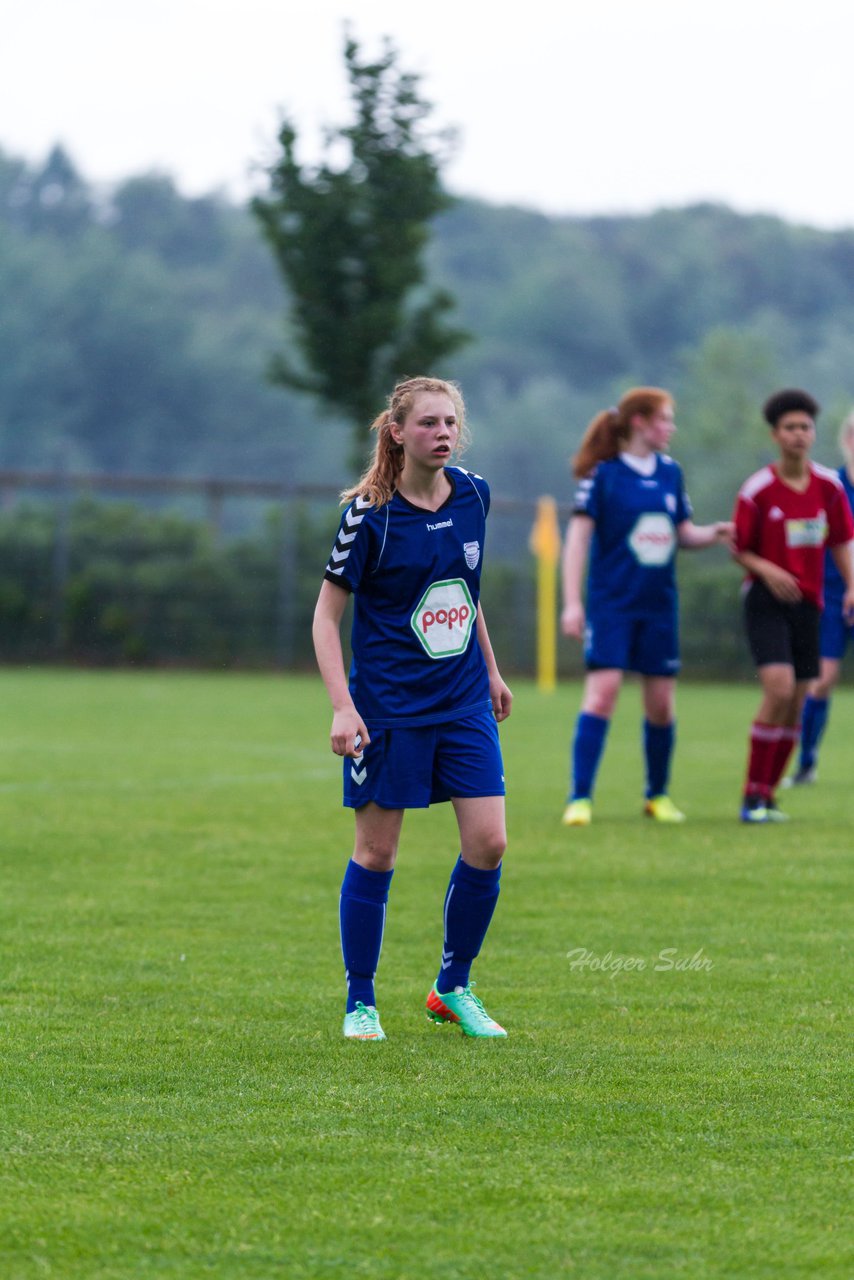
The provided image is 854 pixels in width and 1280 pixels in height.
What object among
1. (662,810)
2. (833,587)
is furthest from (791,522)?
(833,587)

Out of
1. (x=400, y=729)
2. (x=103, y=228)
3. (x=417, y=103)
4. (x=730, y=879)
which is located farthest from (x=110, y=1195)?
(x=103, y=228)

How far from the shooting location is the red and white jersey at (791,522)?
9.12 metres

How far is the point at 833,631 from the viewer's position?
38.4 ft

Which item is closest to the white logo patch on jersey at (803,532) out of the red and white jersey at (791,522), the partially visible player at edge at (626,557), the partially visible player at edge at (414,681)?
the red and white jersey at (791,522)

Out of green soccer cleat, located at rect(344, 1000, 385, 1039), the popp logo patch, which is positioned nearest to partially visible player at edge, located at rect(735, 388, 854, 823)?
the popp logo patch

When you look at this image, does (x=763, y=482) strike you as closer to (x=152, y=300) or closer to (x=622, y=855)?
(x=622, y=855)

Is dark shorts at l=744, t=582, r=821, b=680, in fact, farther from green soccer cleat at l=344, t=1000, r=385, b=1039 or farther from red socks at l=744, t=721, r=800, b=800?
green soccer cleat at l=344, t=1000, r=385, b=1039

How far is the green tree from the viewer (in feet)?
Answer: 77.7

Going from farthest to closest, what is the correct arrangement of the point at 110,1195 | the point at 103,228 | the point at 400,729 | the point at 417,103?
the point at 103,228 → the point at 417,103 → the point at 400,729 → the point at 110,1195

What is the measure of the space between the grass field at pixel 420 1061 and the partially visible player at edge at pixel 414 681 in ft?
0.89

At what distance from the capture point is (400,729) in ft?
15.6

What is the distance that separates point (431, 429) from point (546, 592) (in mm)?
20632

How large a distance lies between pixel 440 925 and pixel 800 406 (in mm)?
3814

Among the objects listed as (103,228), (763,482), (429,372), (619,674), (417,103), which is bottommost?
(619,674)
